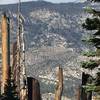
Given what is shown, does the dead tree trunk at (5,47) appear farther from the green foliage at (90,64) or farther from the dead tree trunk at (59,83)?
the green foliage at (90,64)

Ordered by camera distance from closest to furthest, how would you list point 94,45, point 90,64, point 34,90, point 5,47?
point 90,64 → point 94,45 → point 34,90 → point 5,47

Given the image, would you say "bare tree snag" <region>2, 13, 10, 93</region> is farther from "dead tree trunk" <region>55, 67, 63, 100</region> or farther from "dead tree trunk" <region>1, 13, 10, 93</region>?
"dead tree trunk" <region>55, 67, 63, 100</region>

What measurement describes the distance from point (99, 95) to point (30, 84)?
5.72 meters

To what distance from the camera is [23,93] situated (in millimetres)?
31500

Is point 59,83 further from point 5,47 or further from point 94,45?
point 5,47

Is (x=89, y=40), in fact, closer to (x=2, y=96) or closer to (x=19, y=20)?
(x=19, y=20)

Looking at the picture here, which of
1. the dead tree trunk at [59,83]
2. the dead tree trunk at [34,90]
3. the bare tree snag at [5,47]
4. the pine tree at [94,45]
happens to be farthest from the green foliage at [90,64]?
the bare tree snag at [5,47]

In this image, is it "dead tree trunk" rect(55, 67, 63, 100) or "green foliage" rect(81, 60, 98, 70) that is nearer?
"green foliage" rect(81, 60, 98, 70)

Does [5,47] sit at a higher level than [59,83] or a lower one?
higher

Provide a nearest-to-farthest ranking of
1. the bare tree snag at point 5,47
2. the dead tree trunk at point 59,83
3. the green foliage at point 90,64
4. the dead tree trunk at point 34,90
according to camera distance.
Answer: the green foliage at point 90,64, the dead tree trunk at point 34,90, the dead tree trunk at point 59,83, the bare tree snag at point 5,47

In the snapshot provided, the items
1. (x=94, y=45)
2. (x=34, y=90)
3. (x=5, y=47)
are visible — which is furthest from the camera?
(x=5, y=47)

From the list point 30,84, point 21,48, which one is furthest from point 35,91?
point 21,48

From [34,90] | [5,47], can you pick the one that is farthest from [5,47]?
[34,90]

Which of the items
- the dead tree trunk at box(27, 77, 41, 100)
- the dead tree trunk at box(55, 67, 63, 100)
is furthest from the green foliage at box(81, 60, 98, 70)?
the dead tree trunk at box(55, 67, 63, 100)
